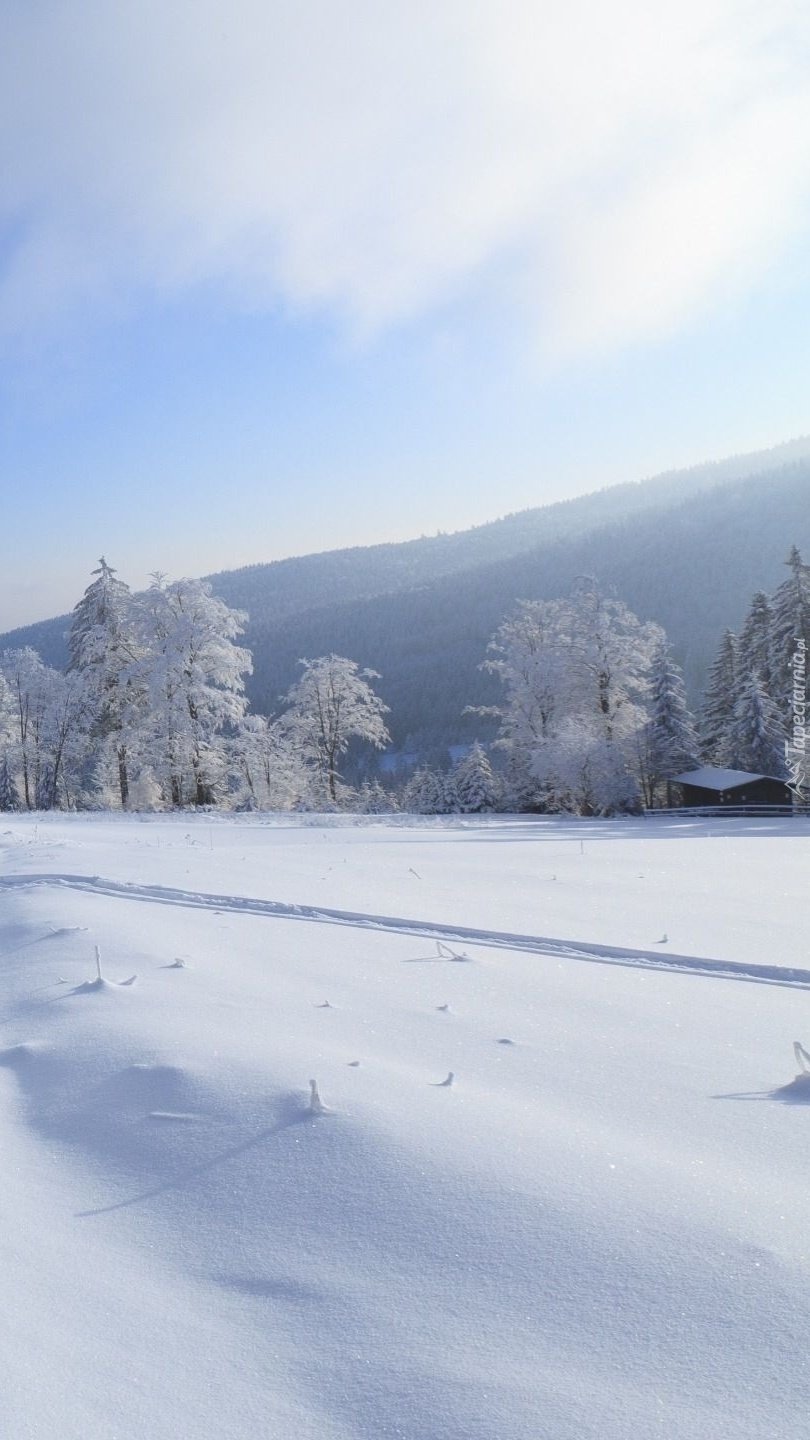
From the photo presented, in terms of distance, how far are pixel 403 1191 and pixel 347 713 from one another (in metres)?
35.9

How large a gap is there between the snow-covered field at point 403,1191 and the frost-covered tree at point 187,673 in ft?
68.4

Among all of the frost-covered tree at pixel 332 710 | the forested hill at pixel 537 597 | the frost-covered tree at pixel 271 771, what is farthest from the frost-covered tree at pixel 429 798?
the forested hill at pixel 537 597

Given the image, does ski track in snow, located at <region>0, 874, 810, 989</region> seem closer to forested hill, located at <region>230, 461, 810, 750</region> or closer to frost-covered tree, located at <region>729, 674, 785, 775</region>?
frost-covered tree, located at <region>729, 674, 785, 775</region>

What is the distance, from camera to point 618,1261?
2.41 meters

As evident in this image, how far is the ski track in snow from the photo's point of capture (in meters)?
5.74

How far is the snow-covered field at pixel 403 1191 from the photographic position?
2061 millimetres

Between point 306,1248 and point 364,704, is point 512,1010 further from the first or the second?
point 364,704

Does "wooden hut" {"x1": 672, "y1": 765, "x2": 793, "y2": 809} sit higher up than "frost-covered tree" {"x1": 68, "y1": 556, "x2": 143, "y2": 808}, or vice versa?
"frost-covered tree" {"x1": 68, "y1": 556, "x2": 143, "y2": 808}

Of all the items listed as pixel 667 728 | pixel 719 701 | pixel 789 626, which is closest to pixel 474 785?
pixel 667 728

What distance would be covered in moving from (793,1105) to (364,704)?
117 ft

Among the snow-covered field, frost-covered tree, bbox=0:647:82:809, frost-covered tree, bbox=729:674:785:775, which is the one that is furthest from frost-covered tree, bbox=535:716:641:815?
the snow-covered field

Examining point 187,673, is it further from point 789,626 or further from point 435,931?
point 789,626

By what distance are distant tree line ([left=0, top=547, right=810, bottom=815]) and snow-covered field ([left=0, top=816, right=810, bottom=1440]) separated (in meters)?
21.8

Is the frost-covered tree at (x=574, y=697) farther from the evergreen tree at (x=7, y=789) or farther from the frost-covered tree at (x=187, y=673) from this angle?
the evergreen tree at (x=7, y=789)
